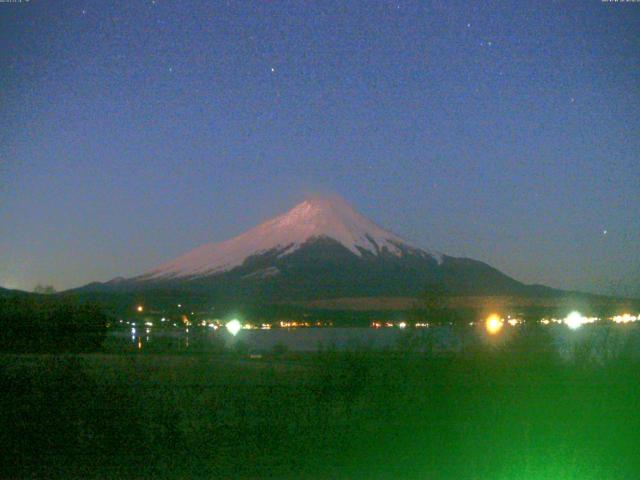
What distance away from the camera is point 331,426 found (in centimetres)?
1459

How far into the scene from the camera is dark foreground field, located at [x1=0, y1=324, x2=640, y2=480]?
39.3 feet

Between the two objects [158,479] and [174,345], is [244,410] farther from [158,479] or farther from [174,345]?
[174,345]

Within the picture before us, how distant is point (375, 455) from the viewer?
12.9 metres

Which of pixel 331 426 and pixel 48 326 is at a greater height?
pixel 48 326

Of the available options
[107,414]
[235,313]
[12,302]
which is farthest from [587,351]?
[235,313]

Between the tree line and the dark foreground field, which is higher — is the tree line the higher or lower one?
→ the higher one

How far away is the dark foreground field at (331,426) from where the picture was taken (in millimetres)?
11969

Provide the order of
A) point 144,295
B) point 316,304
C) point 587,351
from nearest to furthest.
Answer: point 587,351, point 144,295, point 316,304

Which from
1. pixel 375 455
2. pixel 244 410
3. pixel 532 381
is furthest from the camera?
pixel 532 381

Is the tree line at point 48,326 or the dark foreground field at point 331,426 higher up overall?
the tree line at point 48,326

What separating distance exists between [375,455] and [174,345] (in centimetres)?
3971

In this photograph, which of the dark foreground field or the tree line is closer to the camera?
the dark foreground field

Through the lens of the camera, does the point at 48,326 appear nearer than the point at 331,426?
No

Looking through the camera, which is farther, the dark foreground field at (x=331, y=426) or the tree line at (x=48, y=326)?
the tree line at (x=48, y=326)
